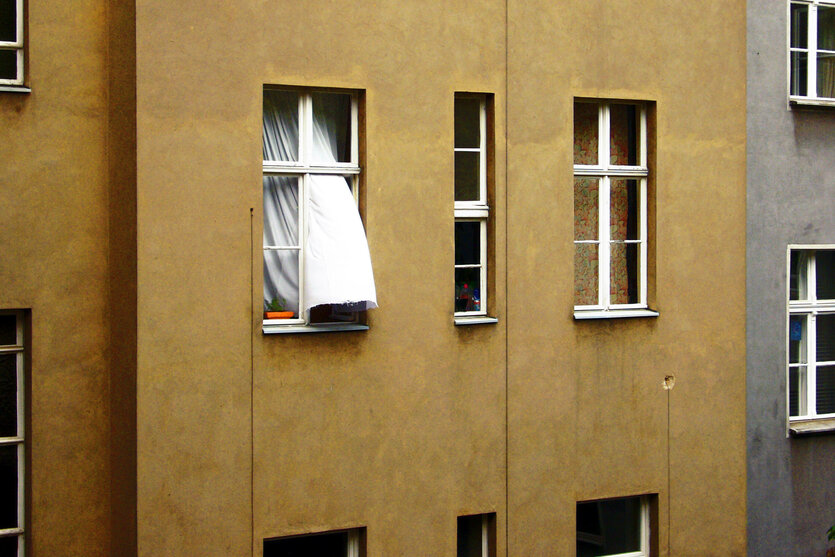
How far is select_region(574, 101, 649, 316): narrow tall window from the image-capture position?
30.1 feet

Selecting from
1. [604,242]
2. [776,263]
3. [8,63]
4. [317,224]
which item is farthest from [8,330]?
[776,263]

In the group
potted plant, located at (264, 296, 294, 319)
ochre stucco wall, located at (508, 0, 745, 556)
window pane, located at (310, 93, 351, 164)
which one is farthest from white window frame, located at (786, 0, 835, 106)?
potted plant, located at (264, 296, 294, 319)

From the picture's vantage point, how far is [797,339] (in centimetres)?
1002

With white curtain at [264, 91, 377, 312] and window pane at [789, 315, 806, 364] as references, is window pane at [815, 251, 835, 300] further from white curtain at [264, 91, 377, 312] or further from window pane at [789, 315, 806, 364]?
white curtain at [264, 91, 377, 312]

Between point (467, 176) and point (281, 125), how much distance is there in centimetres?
165

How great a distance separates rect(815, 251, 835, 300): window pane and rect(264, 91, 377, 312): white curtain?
15.6 feet

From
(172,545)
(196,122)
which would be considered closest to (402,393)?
(172,545)

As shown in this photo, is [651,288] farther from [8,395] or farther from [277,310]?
[8,395]

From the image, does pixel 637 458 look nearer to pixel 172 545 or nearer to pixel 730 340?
pixel 730 340

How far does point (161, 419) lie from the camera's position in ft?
24.9

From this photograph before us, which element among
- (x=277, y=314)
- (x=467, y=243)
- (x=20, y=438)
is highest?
(x=467, y=243)

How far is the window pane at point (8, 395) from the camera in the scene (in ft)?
25.9

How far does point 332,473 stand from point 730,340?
3893mm

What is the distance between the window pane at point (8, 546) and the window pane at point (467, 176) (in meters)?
4.42
